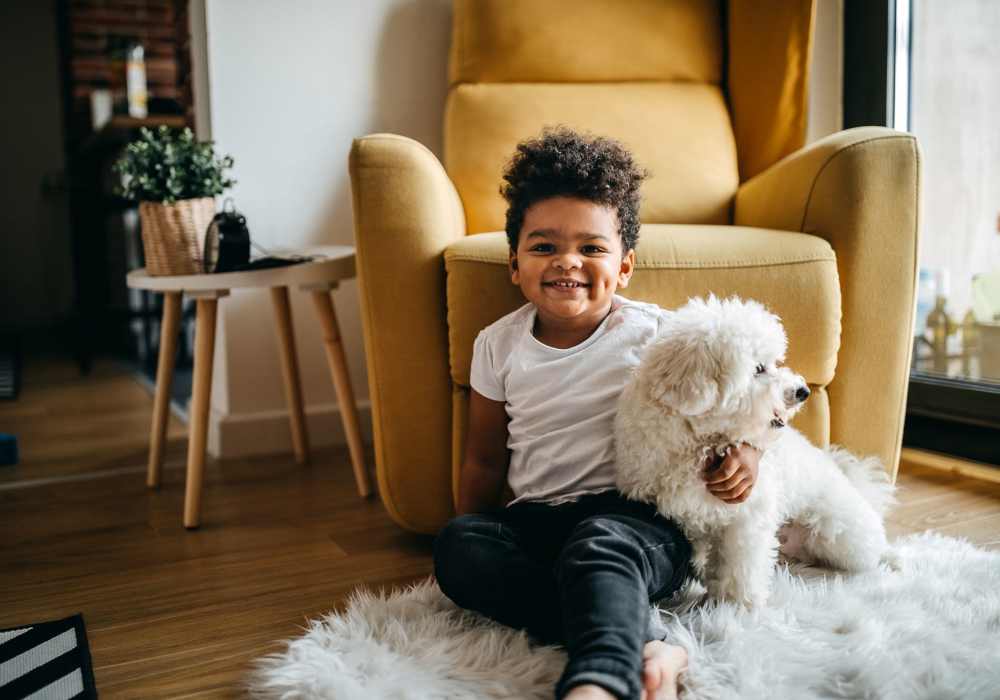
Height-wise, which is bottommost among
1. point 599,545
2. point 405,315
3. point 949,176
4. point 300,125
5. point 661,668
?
point 661,668

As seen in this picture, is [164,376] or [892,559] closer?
[892,559]

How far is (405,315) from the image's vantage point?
4.60 ft

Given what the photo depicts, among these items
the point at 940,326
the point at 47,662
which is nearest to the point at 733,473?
the point at 47,662

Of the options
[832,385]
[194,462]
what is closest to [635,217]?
[832,385]

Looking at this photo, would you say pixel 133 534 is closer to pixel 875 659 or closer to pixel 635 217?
pixel 635 217

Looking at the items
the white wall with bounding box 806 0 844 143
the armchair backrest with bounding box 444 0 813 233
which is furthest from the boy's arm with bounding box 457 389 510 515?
the white wall with bounding box 806 0 844 143

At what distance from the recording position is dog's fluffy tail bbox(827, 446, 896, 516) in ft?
4.40

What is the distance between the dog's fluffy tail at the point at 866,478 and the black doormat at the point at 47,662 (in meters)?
1.13

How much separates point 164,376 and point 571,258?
1.17m

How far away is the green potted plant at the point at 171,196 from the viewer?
1700 mm

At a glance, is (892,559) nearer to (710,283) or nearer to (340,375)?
(710,283)

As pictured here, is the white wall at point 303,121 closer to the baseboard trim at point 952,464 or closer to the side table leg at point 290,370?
the side table leg at point 290,370

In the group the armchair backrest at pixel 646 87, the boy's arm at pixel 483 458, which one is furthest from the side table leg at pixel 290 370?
the boy's arm at pixel 483 458

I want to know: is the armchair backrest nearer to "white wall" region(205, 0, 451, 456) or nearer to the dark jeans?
"white wall" region(205, 0, 451, 456)
